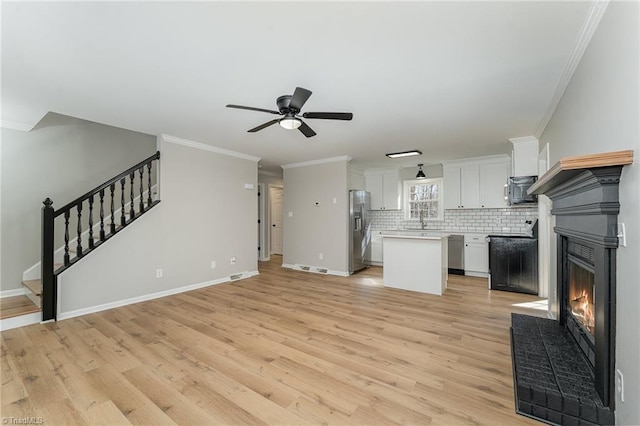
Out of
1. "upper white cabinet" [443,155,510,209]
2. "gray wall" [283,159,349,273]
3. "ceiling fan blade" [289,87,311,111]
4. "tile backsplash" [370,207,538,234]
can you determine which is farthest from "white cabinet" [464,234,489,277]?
"ceiling fan blade" [289,87,311,111]

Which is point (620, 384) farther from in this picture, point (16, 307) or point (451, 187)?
point (16, 307)

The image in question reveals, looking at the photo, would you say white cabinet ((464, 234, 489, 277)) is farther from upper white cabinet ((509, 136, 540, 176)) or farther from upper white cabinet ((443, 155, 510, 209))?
upper white cabinet ((509, 136, 540, 176))

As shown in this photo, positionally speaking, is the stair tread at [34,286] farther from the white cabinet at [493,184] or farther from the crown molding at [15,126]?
the white cabinet at [493,184]

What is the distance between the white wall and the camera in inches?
146

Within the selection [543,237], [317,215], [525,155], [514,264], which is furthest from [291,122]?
[514,264]

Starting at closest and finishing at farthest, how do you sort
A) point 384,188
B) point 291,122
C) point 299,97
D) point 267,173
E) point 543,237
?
point 299,97
point 291,122
point 543,237
point 384,188
point 267,173

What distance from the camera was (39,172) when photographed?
414 centimetres

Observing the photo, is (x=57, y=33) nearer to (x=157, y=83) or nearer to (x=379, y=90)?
(x=157, y=83)

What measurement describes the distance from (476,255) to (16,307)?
7.39 m

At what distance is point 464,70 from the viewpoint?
2479 millimetres

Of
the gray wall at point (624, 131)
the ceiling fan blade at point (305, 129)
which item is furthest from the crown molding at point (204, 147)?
the gray wall at point (624, 131)

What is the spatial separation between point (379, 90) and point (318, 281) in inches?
145

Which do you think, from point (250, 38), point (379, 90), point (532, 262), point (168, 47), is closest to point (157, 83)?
point (168, 47)

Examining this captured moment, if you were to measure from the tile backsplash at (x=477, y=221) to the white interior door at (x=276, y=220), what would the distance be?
3393mm
